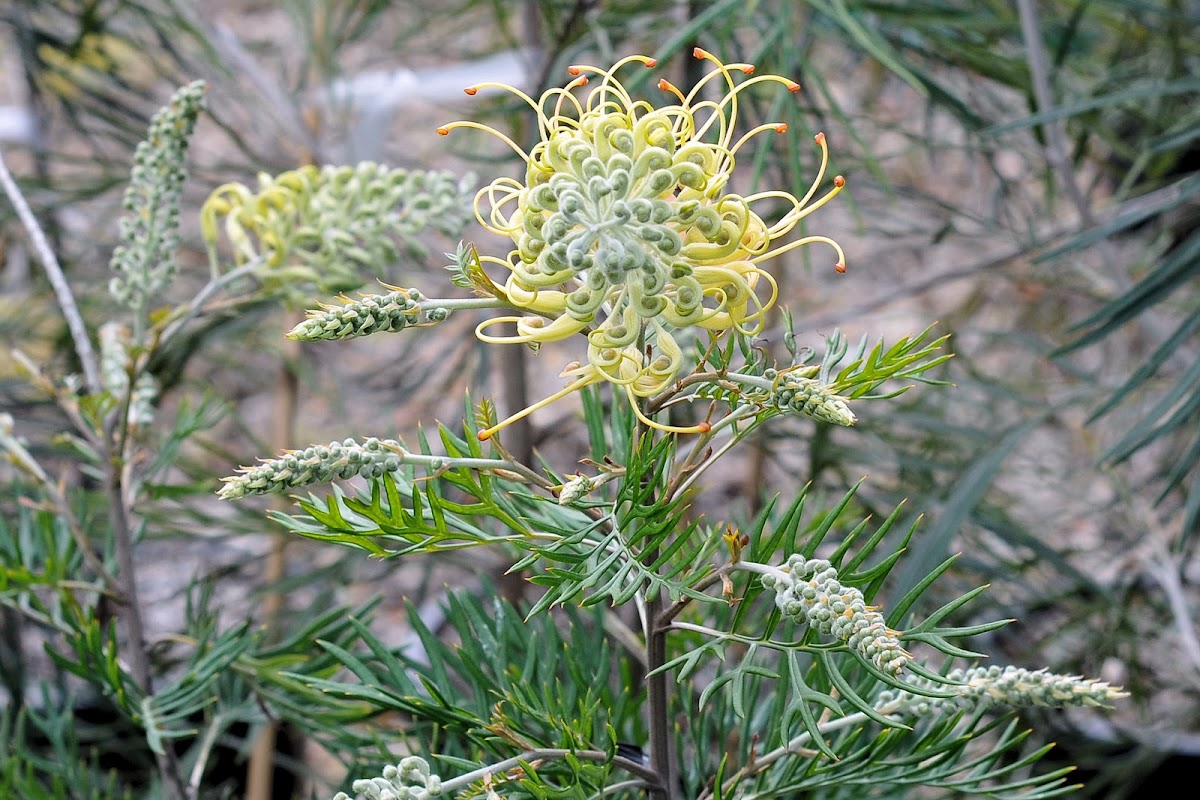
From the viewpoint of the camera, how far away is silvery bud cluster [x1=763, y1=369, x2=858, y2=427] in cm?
26

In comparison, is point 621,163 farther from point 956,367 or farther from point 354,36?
point 956,367

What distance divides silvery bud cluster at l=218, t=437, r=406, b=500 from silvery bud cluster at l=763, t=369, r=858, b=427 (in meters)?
0.10

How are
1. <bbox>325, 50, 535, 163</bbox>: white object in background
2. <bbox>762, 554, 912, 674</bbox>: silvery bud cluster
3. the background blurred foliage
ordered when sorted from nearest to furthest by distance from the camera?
1. <bbox>762, 554, 912, 674</bbox>: silvery bud cluster
2. the background blurred foliage
3. <bbox>325, 50, 535, 163</bbox>: white object in background

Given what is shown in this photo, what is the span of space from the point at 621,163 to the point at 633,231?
0.02 metres

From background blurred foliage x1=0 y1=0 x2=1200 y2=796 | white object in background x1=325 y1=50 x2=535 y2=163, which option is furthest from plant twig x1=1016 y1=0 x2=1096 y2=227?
white object in background x1=325 y1=50 x2=535 y2=163

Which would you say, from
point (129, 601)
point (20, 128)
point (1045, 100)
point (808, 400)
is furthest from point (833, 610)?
point (20, 128)

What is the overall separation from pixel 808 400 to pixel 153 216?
1.02 feet

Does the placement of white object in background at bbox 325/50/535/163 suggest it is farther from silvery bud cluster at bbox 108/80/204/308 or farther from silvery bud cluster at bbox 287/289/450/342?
silvery bud cluster at bbox 287/289/450/342

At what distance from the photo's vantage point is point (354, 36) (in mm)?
946

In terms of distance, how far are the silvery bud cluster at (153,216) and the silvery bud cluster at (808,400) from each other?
292mm

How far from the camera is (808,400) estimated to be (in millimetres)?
266

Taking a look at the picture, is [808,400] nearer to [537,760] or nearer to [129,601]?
[537,760]

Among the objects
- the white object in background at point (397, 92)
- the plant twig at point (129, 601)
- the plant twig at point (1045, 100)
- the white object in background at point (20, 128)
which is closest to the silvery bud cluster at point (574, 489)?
the plant twig at point (129, 601)

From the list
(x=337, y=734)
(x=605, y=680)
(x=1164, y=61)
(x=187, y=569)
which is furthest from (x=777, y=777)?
(x=187, y=569)
